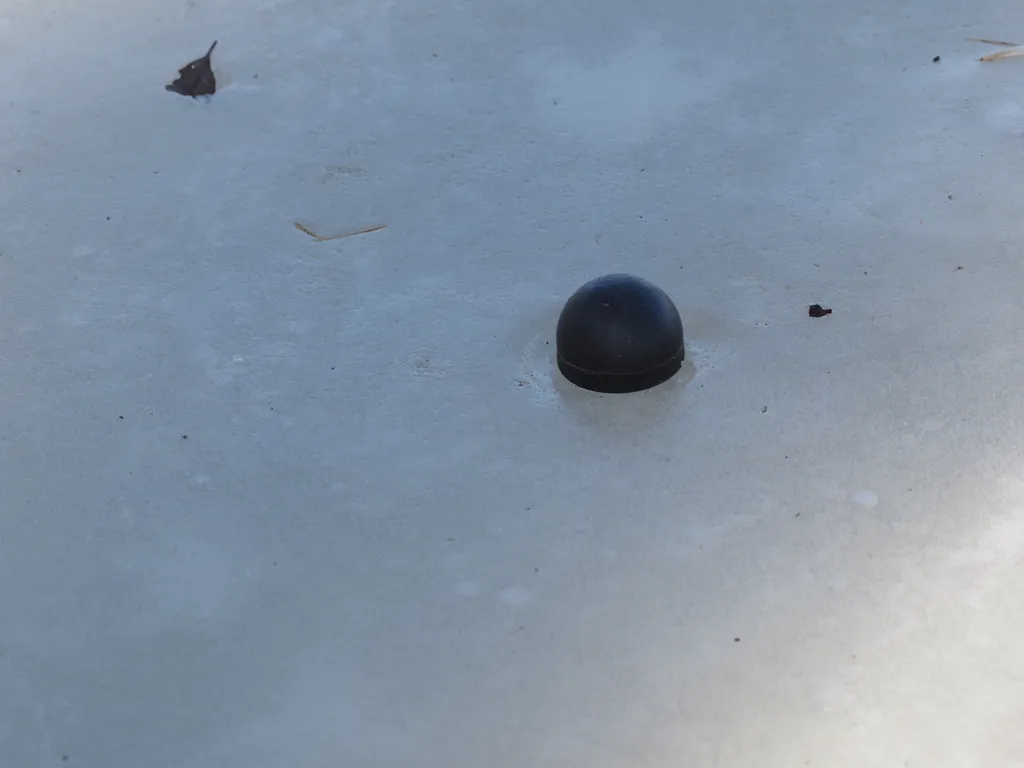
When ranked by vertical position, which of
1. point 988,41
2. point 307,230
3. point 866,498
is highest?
point 988,41

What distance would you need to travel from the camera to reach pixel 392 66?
5758 mm

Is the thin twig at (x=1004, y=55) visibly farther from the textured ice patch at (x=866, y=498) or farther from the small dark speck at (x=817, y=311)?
the textured ice patch at (x=866, y=498)

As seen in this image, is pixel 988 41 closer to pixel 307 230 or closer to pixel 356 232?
pixel 356 232

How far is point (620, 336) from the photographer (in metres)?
3.91

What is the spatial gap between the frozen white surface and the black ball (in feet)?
0.29

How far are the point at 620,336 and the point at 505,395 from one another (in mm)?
421

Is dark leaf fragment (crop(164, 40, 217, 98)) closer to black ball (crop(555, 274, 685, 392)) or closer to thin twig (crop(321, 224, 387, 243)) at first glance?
thin twig (crop(321, 224, 387, 243))

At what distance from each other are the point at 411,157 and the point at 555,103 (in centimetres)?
68

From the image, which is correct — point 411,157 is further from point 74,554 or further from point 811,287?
point 74,554

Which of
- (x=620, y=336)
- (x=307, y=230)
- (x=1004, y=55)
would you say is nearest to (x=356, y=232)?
(x=307, y=230)

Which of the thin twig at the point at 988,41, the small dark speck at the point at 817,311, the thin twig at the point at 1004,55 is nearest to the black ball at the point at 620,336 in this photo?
the small dark speck at the point at 817,311

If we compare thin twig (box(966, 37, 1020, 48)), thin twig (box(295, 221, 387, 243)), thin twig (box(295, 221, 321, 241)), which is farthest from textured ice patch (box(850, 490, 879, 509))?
thin twig (box(966, 37, 1020, 48))

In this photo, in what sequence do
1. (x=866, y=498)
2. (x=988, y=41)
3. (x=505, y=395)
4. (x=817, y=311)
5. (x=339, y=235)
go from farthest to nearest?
(x=988, y=41) < (x=339, y=235) < (x=817, y=311) < (x=505, y=395) < (x=866, y=498)

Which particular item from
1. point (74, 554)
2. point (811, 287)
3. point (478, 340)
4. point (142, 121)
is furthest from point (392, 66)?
point (74, 554)
